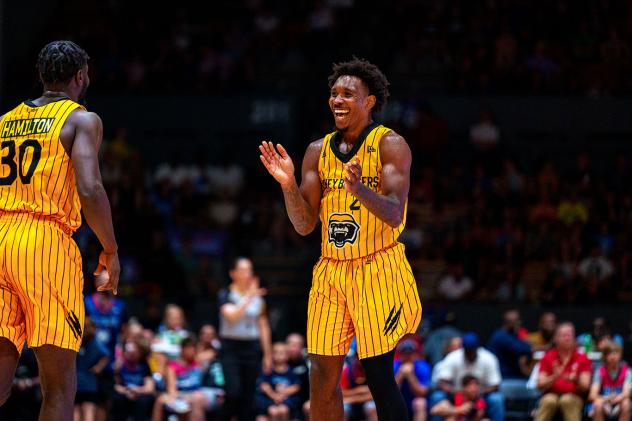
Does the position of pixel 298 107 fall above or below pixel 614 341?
above

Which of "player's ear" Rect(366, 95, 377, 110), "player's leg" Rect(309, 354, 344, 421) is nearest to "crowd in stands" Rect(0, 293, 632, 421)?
"player's leg" Rect(309, 354, 344, 421)

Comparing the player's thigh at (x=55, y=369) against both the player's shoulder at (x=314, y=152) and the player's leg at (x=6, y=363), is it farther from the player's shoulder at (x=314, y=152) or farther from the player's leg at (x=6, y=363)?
→ the player's shoulder at (x=314, y=152)

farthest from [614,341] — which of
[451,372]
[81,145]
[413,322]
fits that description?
[81,145]

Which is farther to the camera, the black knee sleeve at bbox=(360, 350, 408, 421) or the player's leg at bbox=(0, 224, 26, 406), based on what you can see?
the black knee sleeve at bbox=(360, 350, 408, 421)

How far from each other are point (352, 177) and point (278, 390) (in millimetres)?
7159

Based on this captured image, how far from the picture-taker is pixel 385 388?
6363mm

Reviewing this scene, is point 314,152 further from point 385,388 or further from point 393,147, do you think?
point 385,388

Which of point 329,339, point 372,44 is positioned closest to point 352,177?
point 329,339

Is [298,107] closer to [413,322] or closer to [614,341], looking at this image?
[614,341]

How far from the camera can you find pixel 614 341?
1293 cm

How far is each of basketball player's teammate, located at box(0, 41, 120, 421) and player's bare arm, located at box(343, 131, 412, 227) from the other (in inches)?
50.6

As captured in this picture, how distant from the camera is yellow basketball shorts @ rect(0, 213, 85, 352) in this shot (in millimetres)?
5879

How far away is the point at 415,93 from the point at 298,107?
74.6 inches

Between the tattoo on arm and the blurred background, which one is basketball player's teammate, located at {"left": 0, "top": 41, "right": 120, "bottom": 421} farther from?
the blurred background
